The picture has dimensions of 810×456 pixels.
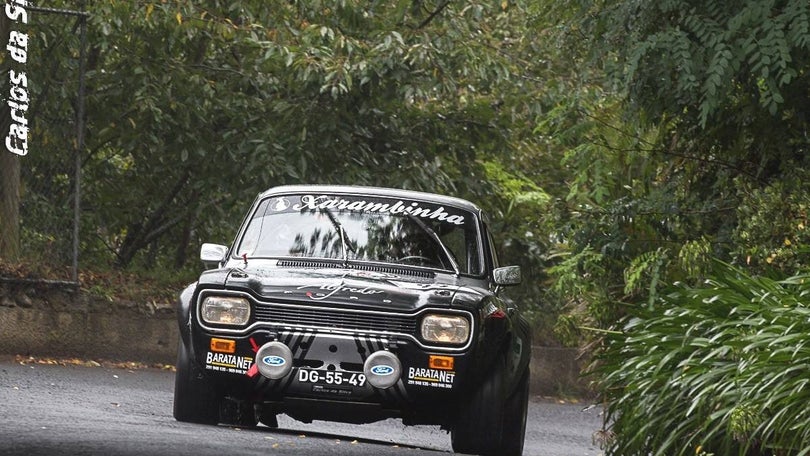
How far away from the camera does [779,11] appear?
389 inches

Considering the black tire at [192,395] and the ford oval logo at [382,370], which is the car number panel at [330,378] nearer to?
the ford oval logo at [382,370]

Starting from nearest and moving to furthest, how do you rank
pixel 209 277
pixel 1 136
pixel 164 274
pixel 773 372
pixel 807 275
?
pixel 773 372 → pixel 807 275 → pixel 209 277 → pixel 1 136 → pixel 164 274

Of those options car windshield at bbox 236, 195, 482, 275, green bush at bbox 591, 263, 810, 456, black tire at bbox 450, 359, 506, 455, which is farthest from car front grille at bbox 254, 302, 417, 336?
green bush at bbox 591, 263, 810, 456

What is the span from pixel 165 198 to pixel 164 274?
1365 mm

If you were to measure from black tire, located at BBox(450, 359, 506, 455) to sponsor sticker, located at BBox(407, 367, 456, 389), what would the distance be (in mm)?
392

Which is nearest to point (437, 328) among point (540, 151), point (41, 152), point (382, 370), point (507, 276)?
→ point (382, 370)

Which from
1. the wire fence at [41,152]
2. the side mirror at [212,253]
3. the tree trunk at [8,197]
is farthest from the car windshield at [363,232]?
the tree trunk at [8,197]

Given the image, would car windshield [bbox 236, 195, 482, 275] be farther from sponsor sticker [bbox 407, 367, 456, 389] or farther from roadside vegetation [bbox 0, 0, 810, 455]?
sponsor sticker [bbox 407, 367, 456, 389]

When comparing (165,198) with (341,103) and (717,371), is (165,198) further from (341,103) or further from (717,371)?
(717,371)

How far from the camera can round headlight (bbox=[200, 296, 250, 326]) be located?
9.04 metres

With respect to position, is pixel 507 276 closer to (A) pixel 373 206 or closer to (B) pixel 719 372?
(A) pixel 373 206

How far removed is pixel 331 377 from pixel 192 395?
1193mm

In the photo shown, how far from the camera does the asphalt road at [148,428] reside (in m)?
8.17

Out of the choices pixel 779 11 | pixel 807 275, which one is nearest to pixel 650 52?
pixel 779 11
